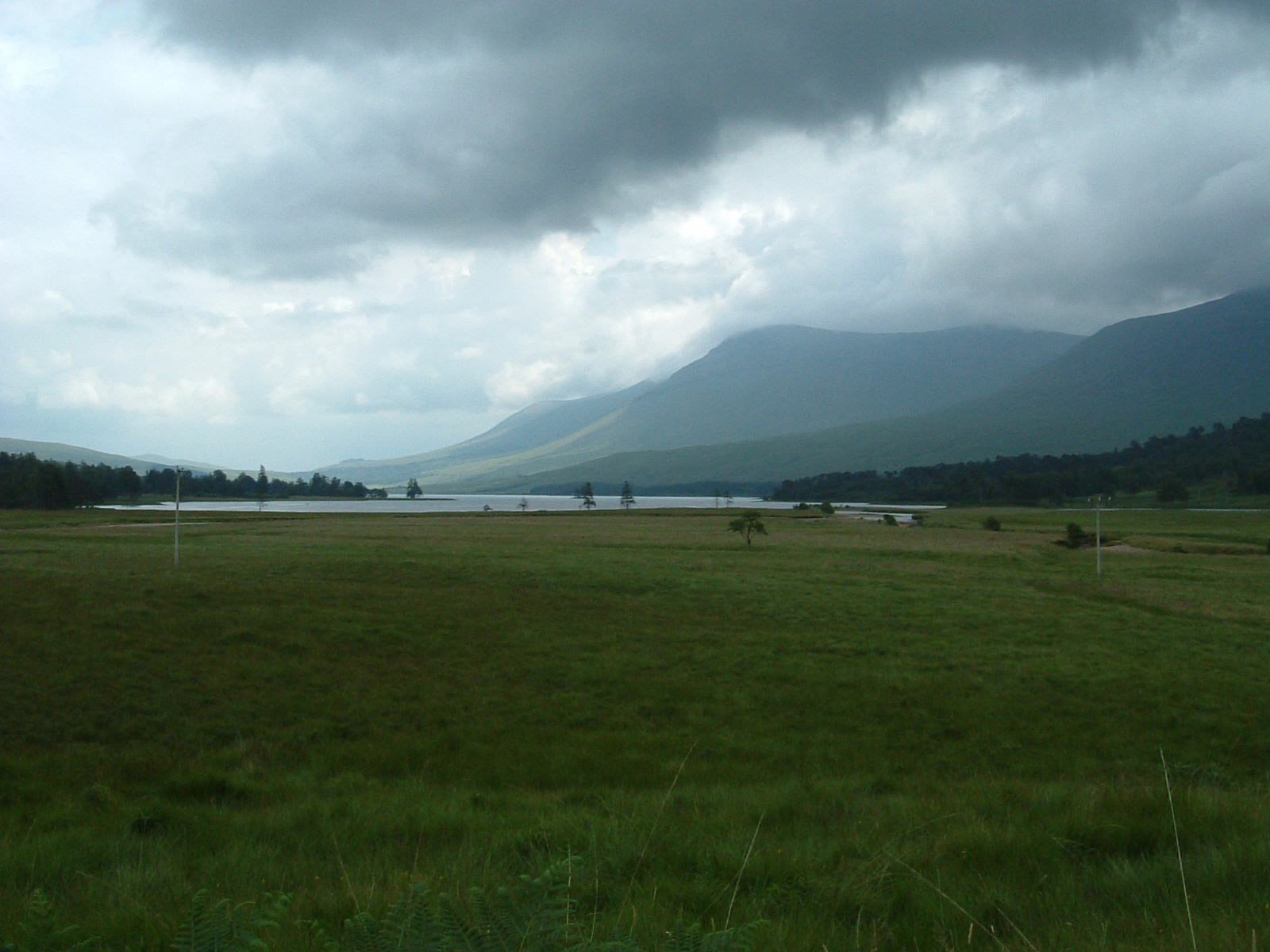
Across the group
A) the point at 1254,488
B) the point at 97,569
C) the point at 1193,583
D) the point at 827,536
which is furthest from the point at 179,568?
the point at 1254,488

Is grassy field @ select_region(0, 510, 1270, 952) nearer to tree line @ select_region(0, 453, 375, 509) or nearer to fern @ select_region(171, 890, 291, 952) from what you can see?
fern @ select_region(171, 890, 291, 952)

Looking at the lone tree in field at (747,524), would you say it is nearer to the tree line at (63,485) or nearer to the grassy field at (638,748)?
the grassy field at (638,748)

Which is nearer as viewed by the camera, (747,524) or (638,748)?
(638,748)

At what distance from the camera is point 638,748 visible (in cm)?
1360

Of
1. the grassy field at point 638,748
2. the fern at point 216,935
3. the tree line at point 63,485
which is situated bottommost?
the grassy field at point 638,748

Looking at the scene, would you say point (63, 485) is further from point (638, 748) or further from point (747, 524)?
point (638, 748)

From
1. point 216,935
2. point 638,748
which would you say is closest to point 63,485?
point 638,748

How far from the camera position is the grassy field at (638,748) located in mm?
5277

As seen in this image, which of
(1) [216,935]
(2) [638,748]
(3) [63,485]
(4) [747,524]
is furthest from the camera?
(3) [63,485]

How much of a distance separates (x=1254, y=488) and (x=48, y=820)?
209883 mm

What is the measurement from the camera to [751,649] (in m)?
21.9

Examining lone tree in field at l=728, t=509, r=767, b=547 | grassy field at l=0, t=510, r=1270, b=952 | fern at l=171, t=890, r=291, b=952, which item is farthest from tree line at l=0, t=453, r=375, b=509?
fern at l=171, t=890, r=291, b=952

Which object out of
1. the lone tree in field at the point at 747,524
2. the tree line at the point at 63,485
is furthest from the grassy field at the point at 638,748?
the tree line at the point at 63,485

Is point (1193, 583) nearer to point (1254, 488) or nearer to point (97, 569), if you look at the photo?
point (97, 569)
